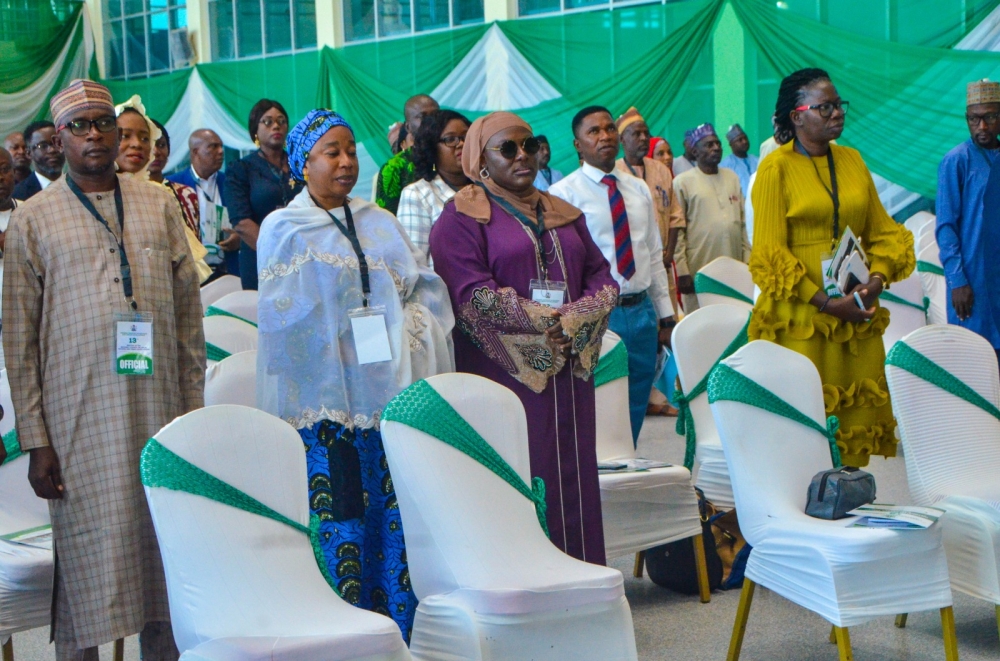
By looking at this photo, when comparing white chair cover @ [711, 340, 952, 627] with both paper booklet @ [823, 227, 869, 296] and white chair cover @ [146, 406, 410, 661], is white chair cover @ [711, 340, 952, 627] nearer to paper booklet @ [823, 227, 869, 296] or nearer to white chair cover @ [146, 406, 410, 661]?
paper booklet @ [823, 227, 869, 296]

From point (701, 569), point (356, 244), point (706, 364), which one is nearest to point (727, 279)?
point (706, 364)

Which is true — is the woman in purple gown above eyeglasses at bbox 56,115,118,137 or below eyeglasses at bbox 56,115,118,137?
below

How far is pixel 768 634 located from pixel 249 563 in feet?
6.36

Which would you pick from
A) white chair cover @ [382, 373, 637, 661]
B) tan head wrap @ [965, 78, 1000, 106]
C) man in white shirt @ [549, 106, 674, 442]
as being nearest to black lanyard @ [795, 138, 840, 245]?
man in white shirt @ [549, 106, 674, 442]

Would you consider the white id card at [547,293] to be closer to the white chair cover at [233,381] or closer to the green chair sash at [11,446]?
the white chair cover at [233,381]

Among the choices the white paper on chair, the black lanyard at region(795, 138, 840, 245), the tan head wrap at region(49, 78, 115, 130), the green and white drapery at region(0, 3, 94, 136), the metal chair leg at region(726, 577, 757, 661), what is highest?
the green and white drapery at region(0, 3, 94, 136)

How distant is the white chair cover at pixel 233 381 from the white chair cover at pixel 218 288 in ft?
6.69

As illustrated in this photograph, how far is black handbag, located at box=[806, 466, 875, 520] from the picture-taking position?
3.20 meters

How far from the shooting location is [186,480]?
7.87 feet

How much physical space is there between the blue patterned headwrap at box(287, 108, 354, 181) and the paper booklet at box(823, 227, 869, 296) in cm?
172

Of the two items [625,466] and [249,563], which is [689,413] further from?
[249,563]

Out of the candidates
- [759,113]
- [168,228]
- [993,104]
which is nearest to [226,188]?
[168,228]

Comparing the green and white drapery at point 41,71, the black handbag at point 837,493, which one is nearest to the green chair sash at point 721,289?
the black handbag at point 837,493

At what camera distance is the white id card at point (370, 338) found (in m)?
3.07
